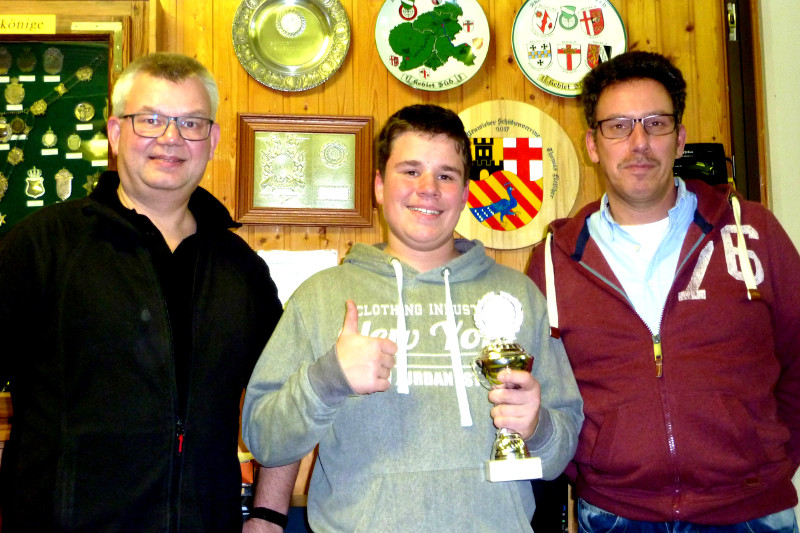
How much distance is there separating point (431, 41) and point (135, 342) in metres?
2.21

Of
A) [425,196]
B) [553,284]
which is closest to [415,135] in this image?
[425,196]

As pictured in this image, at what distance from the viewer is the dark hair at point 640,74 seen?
2121 mm

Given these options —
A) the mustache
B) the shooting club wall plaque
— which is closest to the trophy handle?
the mustache

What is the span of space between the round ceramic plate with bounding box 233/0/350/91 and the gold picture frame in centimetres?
21

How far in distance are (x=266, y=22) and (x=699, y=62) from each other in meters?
2.22

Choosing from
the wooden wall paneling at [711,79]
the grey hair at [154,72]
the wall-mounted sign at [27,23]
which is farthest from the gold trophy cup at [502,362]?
the wall-mounted sign at [27,23]

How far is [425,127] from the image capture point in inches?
73.5

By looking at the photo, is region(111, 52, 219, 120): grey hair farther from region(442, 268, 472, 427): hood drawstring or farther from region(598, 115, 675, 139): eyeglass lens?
region(598, 115, 675, 139): eyeglass lens

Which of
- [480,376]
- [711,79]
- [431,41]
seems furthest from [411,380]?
[711,79]

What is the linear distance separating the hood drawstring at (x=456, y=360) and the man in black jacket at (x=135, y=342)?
60 centimetres

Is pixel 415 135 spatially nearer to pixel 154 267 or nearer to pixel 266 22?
pixel 154 267

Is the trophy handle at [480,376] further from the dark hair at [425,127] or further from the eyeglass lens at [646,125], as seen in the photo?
the eyeglass lens at [646,125]

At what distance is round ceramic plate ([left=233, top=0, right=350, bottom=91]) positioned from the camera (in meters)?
3.25

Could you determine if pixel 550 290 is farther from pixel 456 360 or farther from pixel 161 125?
pixel 161 125
